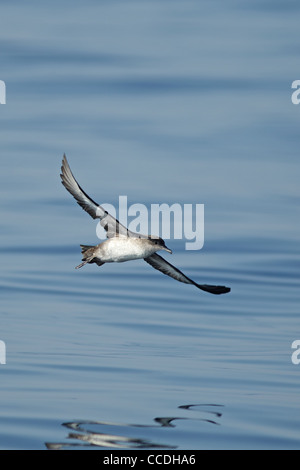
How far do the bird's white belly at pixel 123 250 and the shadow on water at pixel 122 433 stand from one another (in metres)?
2.09

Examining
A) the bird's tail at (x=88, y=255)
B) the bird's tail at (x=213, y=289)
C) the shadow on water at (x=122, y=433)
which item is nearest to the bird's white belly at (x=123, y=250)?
the bird's tail at (x=88, y=255)

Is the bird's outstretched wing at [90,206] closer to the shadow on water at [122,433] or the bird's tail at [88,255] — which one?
the bird's tail at [88,255]

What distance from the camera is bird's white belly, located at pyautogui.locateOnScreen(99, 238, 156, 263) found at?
16953 mm

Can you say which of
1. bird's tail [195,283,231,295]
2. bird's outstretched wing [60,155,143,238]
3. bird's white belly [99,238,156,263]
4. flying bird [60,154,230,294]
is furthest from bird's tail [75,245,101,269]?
bird's tail [195,283,231,295]

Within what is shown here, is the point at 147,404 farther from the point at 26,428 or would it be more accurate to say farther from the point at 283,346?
the point at 283,346

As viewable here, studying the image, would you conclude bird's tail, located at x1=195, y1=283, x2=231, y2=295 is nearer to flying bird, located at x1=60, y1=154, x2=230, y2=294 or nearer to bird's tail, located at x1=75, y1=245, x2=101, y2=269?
flying bird, located at x1=60, y1=154, x2=230, y2=294

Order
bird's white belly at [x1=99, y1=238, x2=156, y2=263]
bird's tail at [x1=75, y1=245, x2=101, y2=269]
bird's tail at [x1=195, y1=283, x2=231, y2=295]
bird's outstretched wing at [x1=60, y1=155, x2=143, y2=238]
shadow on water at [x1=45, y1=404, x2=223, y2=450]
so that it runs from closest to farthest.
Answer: shadow on water at [x1=45, y1=404, x2=223, y2=450], bird's outstretched wing at [x1=60, y1=155, x2=143, y2=238], bird's white belly at [x1=99, y1=238, x2=156, y2=263], bird's tail at [x1=75, y1=245, x2=101, y2=269], bird's tail at [x1=195, y1=283, x2=231, y2=295]

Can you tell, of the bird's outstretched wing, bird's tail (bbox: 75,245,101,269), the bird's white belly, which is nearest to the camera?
the bird's outstretched wing

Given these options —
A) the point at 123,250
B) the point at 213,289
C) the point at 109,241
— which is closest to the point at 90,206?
the point at 109,241

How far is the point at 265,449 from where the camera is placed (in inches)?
617

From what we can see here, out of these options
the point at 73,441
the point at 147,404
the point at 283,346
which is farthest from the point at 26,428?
the point at 283,346

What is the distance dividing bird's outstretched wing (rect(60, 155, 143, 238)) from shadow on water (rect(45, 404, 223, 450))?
2471 mm

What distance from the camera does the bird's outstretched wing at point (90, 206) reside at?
658 inches
